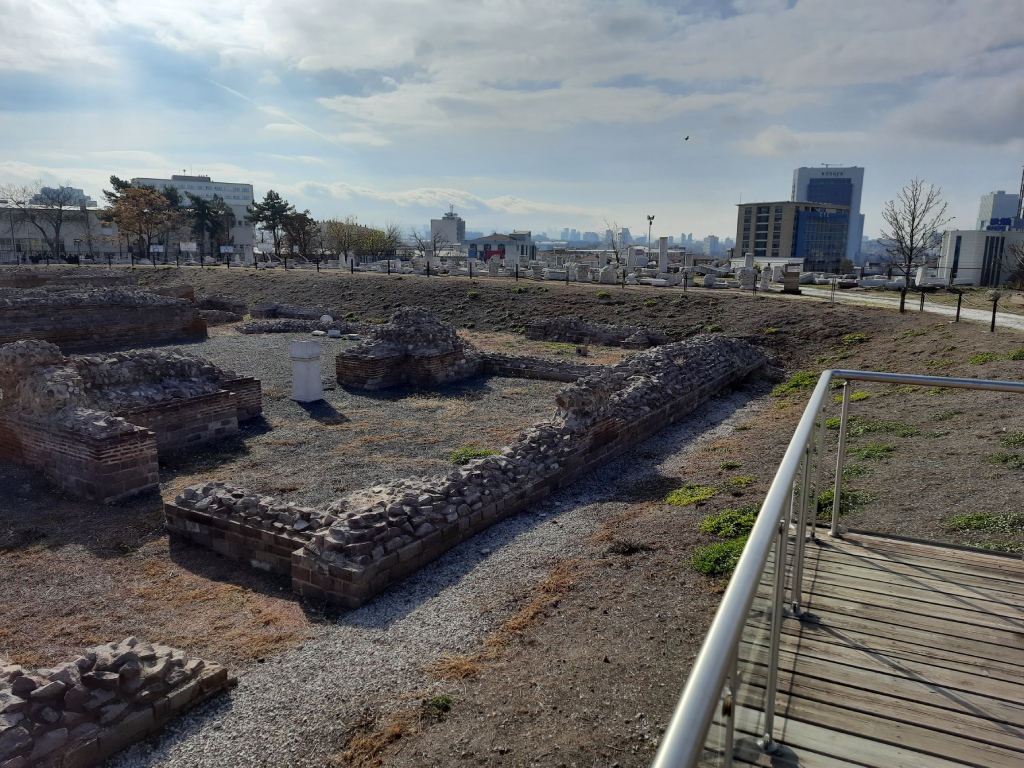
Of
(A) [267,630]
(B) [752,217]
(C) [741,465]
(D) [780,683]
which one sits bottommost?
(A) [267,630]

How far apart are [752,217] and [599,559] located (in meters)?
119

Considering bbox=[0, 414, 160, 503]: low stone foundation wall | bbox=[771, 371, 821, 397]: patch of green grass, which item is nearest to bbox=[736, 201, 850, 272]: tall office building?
bbox=[771, 371, 821, 397]: patch of green grass

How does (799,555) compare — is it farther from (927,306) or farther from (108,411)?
(927,306)

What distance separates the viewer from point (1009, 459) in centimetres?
729

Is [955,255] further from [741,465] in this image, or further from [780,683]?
[780,683]

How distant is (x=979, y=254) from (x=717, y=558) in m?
52.1

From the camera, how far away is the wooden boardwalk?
2.64 meters

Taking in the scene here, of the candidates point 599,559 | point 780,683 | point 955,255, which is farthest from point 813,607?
point 955,255

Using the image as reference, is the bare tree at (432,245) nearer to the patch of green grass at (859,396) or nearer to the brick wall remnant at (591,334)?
the brick wall remnant at (591,334)

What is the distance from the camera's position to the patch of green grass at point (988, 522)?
5.55m

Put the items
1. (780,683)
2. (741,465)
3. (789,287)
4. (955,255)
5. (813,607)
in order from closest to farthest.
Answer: (780,683)
(813,607)
(741,465)
(789,287)
(955,255)

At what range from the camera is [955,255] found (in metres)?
47.5

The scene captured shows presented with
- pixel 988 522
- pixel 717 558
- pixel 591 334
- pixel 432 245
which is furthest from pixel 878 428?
pixel 432 245

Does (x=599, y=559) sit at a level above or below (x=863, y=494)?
below
